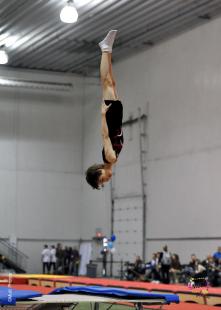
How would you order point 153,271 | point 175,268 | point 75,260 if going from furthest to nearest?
point 75,260, point 153,271, point 175,268

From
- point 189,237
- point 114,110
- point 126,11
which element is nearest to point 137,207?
point 189,237

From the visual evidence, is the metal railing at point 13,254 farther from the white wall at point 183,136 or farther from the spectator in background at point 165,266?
the spectator in background at point 165,266

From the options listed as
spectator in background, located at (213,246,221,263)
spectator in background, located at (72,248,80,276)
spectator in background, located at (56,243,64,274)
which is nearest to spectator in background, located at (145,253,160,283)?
spectator in background, located at (213,246,221,263)

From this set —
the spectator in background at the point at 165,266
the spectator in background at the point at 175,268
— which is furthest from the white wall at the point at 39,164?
the spectator in background at the point at 175,268

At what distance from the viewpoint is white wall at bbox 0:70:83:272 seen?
29.2 metres

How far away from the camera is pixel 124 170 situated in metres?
27.4

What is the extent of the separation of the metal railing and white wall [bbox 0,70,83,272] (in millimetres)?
311

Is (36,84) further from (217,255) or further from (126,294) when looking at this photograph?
(126,294)

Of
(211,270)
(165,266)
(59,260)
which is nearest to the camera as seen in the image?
(211,270)

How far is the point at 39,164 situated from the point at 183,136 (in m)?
8.93

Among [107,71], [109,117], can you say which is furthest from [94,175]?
[107,71]

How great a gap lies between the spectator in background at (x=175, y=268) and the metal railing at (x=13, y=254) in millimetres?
8920

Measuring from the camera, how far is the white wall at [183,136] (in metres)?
22.0

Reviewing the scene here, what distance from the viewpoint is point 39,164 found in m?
30.0
